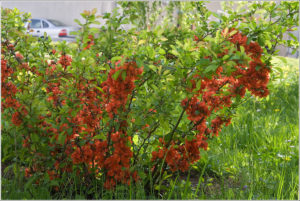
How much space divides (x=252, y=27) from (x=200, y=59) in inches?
13.4

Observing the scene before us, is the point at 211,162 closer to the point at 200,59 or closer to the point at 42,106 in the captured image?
the point at 200,59

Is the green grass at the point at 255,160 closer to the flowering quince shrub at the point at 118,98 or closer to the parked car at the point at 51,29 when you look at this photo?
the flowering quince shrub at the point at 118,98

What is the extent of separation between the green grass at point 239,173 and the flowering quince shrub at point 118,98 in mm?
88

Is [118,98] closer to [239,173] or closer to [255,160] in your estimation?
[239,173]

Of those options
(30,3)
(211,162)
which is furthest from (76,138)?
(30,3)

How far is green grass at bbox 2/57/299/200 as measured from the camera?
1.85 meters

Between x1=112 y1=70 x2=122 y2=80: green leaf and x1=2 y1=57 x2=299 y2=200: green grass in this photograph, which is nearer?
x1=112 y1=70 x2=122 y2=80: green leaf

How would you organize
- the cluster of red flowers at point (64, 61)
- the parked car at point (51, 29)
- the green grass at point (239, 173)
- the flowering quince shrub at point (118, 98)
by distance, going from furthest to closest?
the parked car at point (51, 29), the cluster of red flowers at point (64, 61), the green grass at point (239, 173), the flowering quince shrub at point (118, 98)

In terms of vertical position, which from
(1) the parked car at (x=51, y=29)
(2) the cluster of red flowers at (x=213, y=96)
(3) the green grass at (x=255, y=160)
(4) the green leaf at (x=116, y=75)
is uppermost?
(1) the parked car at (x=51, y=29)

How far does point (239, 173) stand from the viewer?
2.32 metres

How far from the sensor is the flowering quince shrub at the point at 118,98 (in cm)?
163

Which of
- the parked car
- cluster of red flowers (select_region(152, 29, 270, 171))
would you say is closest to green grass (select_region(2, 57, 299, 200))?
cluster of red flowers (select_region(152, 29, 270, 171))

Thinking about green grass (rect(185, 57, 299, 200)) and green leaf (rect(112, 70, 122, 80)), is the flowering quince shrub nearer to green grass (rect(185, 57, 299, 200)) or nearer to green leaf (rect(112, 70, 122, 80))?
green leaf (rect(112, 70, 122, 80))

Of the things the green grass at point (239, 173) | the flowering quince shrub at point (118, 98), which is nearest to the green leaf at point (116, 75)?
the flowering quince shrub at point (118, 98)
